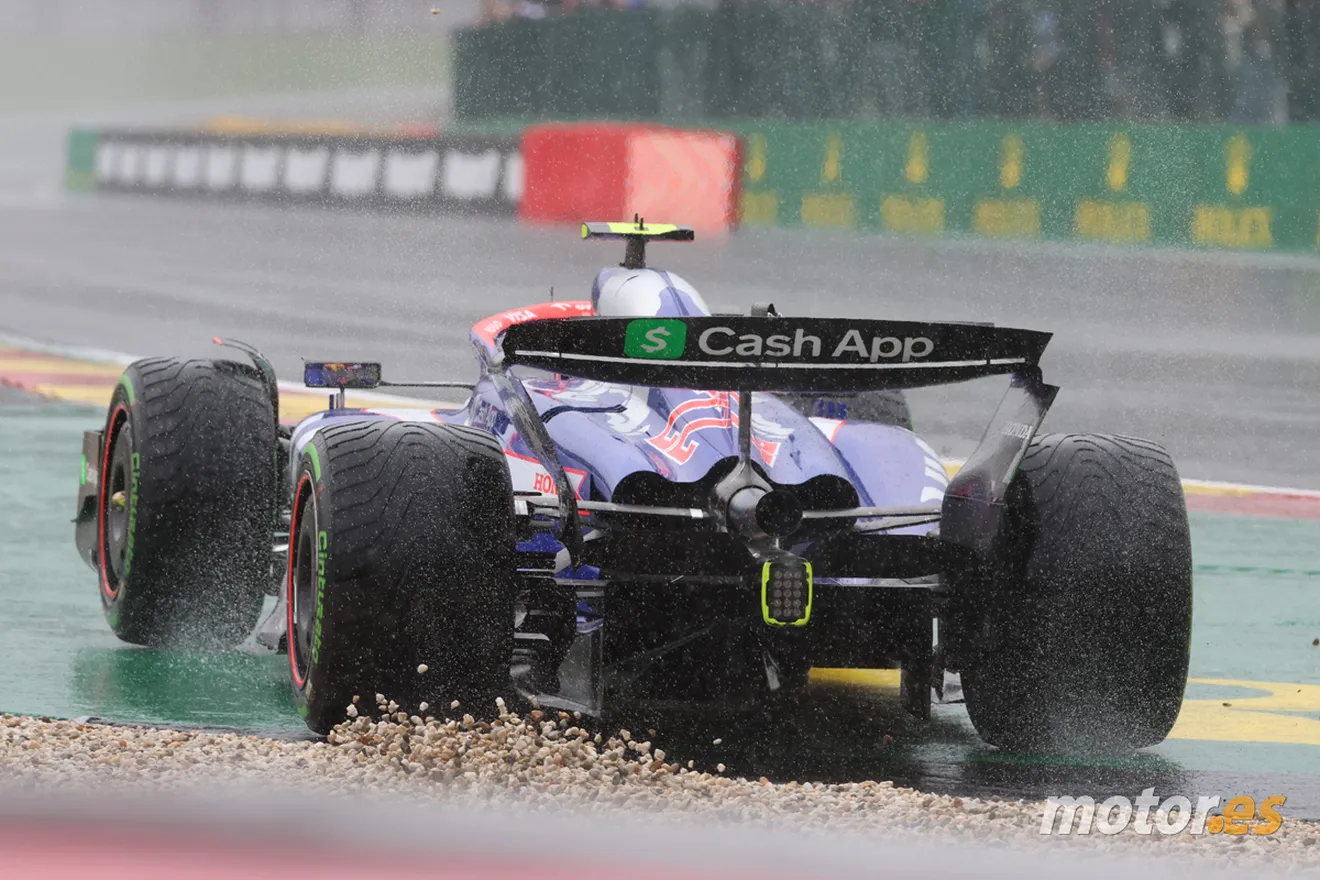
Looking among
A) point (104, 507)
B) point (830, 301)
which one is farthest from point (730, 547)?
point (830, 301)

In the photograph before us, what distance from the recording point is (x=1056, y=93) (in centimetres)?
1969

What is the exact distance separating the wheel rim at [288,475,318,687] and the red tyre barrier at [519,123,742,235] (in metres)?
14.8

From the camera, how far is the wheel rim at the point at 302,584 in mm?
5887

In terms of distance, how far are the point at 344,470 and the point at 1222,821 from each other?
2245 mm

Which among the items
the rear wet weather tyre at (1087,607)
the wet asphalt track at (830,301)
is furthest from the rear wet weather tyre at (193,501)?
the wet asphalt track at (830,301)

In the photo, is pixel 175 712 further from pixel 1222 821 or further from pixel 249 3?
pixel 249 3

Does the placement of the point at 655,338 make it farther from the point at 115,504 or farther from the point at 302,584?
the point at 115,504

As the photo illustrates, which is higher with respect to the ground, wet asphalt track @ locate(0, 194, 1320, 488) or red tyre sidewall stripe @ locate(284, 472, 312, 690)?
wet asphalt track @ locate(0, 194, 1320, 488)

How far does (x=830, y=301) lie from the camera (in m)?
17.9

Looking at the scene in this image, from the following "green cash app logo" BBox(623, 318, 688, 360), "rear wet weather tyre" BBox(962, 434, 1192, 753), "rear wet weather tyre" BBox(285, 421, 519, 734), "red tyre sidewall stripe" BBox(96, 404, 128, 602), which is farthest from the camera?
"red tyre sidewall stripe" BBox(96, 404, 128, 602)

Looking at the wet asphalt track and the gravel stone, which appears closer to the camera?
the gravel stone

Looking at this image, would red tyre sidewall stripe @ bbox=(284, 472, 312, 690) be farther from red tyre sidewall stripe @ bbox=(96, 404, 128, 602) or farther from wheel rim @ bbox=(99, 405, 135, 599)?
red tyre sidewall stripe @ bbox=(96, 404, 128, 602)

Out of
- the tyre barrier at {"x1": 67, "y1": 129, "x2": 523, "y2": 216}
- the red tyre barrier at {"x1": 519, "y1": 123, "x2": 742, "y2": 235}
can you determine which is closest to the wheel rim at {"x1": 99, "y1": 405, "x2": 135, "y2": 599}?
the red tyre barrier at {"x1": 519, "y1": 123, "x2": 742, "y2": 235}

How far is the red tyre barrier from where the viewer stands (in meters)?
21.0
